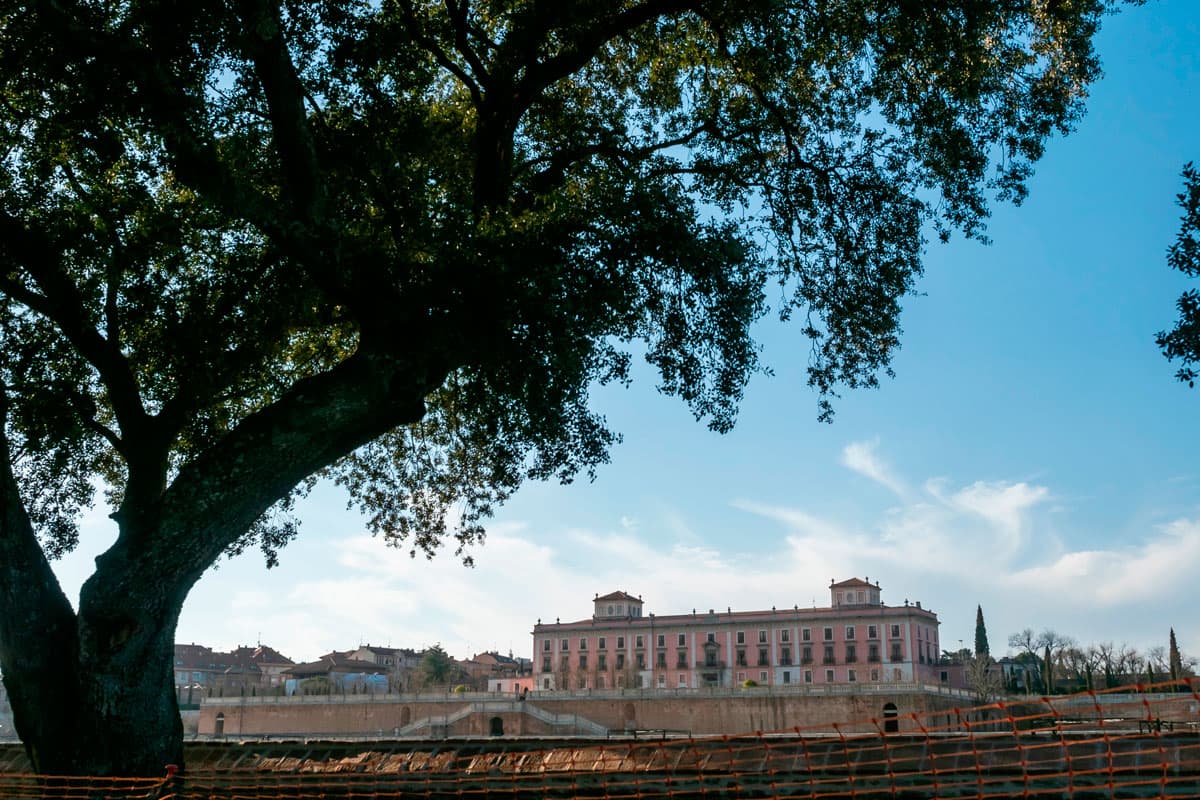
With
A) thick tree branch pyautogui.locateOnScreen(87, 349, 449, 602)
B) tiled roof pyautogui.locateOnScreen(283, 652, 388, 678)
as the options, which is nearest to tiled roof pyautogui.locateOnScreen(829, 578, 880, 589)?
tiled roof pyautogui.locateOnScreen(283, 652, 388, 678)

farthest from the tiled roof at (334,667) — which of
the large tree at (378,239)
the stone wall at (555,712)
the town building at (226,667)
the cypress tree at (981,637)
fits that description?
the large tree at (378,239)

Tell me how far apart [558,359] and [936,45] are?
574 centimetres

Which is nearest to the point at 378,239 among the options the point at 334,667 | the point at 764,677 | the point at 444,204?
the point at 444,204

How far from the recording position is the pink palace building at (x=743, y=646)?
246 ft

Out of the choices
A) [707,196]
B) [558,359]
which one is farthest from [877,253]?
[558,359]

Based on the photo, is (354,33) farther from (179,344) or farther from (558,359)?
(558,359)

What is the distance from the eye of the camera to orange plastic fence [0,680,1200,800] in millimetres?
6590

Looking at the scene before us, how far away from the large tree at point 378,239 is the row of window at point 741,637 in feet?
222

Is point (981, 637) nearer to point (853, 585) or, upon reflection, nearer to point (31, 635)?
point (853, 585)

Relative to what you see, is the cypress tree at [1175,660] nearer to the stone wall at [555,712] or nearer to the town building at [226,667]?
the stone wall at [555,712]

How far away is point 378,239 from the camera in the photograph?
9.65 metres

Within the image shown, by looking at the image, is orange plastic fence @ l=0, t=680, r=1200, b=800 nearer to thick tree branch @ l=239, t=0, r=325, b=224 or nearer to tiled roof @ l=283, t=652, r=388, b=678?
thick tree branch @ l=239, t=0, r=325, b=224

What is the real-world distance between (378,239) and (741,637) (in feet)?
246

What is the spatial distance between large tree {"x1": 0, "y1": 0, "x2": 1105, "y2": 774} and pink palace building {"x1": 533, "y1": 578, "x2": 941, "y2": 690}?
65.6m
